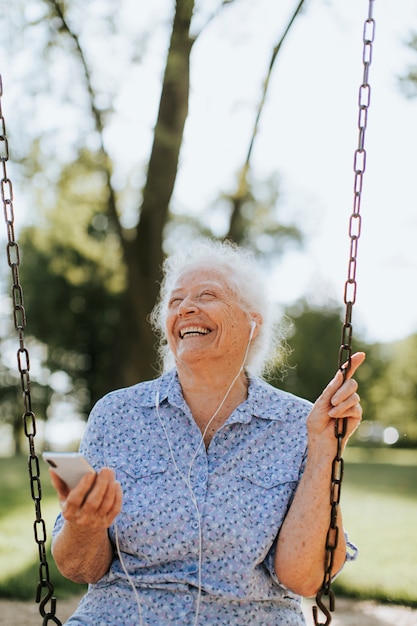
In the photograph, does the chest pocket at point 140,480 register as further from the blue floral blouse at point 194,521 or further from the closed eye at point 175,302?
the closed eye at point 175,302

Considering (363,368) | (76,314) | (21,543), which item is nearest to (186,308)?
(21,543)

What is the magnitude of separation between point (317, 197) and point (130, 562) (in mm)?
19664

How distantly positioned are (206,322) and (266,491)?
77cm

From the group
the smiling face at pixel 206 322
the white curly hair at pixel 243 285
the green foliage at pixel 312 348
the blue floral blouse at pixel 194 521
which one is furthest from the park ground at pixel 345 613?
the green foliage at pixel 312 348

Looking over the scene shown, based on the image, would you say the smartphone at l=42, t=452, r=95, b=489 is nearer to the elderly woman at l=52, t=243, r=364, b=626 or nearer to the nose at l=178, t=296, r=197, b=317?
the elderly woman at l=52, t=243, r=364, b=626

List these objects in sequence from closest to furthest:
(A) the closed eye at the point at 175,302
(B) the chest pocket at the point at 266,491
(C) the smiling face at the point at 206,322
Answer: (B) the chest pocket at the point at 266,491 → (C) the smiling face at the point at 206,322 → (A) the closed eye at the point at 175,302

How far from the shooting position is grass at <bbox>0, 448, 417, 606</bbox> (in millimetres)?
5883

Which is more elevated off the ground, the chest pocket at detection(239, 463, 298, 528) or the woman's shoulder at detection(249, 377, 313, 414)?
the woman's shoulder at detection(249, 377, 313, 414)

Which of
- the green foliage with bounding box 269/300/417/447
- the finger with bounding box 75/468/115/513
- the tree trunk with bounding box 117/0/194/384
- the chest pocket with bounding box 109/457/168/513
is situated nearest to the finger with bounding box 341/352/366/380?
the chest pocket with bounding box 109/457/168/513

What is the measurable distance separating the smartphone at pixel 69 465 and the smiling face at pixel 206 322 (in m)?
0.91

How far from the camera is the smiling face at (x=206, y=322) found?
10.5ft

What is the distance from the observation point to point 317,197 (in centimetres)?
2172

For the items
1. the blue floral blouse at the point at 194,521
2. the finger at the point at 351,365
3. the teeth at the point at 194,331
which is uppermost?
the teeth at the point at 194,331

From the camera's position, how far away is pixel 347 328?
2771mm
